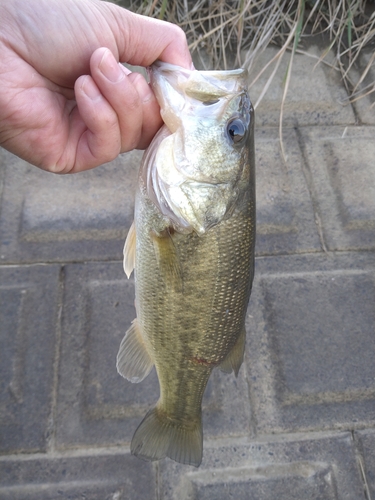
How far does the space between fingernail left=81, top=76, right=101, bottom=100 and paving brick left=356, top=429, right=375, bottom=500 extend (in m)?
1.89

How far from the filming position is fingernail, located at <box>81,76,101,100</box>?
125cm

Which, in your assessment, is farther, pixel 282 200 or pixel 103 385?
pixel 282 200

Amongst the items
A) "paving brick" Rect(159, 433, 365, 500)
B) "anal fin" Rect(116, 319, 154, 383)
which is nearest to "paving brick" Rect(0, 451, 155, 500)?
"paving brick" Rect(159, 433, 365, 500)

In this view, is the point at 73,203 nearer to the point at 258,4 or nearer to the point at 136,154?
the point at 136,154

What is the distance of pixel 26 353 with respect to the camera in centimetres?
212

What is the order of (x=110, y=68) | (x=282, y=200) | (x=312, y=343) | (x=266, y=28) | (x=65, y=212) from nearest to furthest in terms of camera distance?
(x=110, y=68), (x=312, y=343), (x=65, y=212), (x=282, y=200), (x=266, y=28)

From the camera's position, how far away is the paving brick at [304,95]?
2.88 meters

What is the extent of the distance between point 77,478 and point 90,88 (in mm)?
1634

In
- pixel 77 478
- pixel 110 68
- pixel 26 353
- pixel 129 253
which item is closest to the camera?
pixel 110 68

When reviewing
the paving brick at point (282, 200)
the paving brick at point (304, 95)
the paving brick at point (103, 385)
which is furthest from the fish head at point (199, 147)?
the paving brick at point (304, 95)

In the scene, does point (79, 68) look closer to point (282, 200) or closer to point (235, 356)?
point (235, 356)

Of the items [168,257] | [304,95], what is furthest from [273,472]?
[304,95]

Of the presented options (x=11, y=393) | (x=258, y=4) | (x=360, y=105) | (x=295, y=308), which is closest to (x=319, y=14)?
(x=258, y=4)

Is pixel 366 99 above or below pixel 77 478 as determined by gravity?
above
